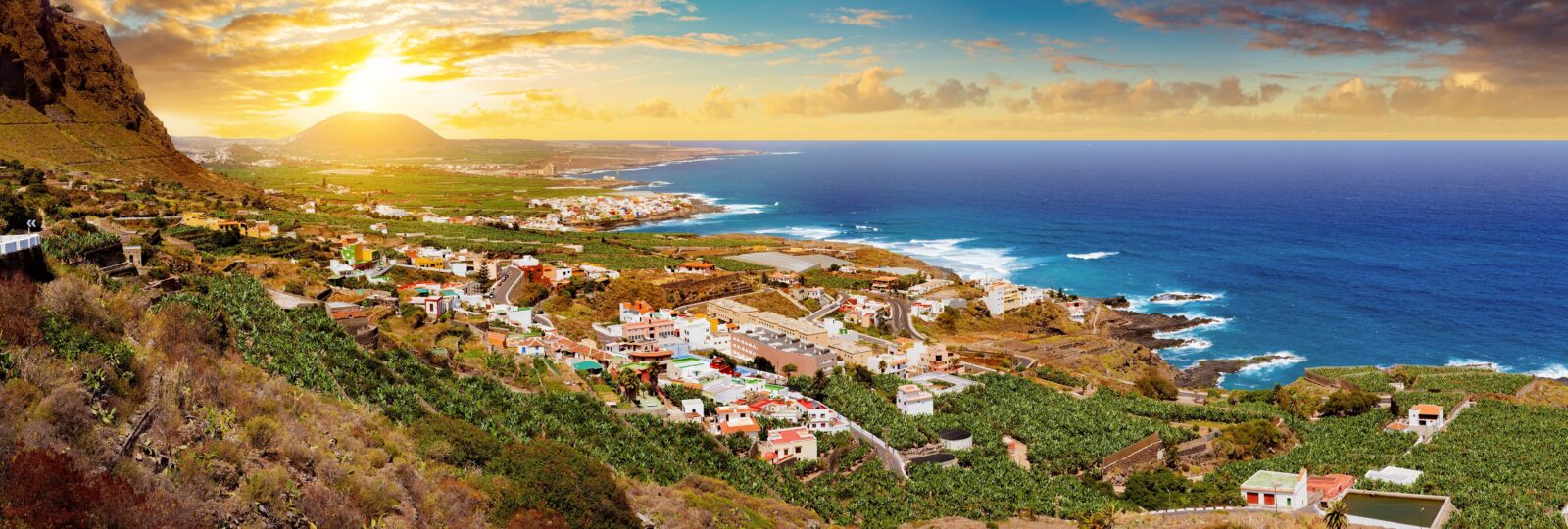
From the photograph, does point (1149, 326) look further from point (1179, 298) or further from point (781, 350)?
point (781, 350)

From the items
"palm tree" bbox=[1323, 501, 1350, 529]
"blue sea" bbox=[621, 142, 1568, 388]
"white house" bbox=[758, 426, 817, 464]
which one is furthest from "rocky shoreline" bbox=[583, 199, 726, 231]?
"palm tree" bbox=[1323, 501, 1350, 529]

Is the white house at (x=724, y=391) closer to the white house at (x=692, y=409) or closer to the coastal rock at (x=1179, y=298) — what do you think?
the white house at (x=692, y=409)

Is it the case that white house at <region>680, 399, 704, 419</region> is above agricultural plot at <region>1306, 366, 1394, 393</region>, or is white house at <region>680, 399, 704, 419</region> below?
above

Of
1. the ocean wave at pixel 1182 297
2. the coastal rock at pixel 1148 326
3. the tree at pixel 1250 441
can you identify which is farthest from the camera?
the ocean wave at pixel 1182 297

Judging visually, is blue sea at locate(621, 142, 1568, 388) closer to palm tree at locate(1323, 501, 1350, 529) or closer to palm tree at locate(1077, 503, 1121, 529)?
palm tree at locate(1323, 501, 1350, 529)

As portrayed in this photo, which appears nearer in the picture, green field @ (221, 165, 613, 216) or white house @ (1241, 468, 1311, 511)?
white house @ (1241, 468, 1311, 511)

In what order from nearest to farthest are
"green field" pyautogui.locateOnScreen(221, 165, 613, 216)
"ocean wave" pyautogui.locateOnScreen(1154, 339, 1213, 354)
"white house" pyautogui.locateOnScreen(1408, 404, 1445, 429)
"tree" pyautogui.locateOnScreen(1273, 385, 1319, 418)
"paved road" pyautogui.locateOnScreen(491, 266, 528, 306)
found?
1. "white house" pyautogui.locateOnScreen(1408, 404, 1445, 429)
2. "tree" pyautogui.locateOnScreen(1273, 385, 1319, 418)
3. "paved road" pyautogui.locateOnScreen(491, 266, 528, 306)
4. "ocean wave" pyautogui.locateOnScreen(1154, 339, 1213, 354)
5. "green field" pyautogui.locateOnScreen(221, 165, 613, 216)

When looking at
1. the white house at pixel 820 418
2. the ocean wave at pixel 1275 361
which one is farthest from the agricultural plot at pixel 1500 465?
the white house at pixel 820 418
